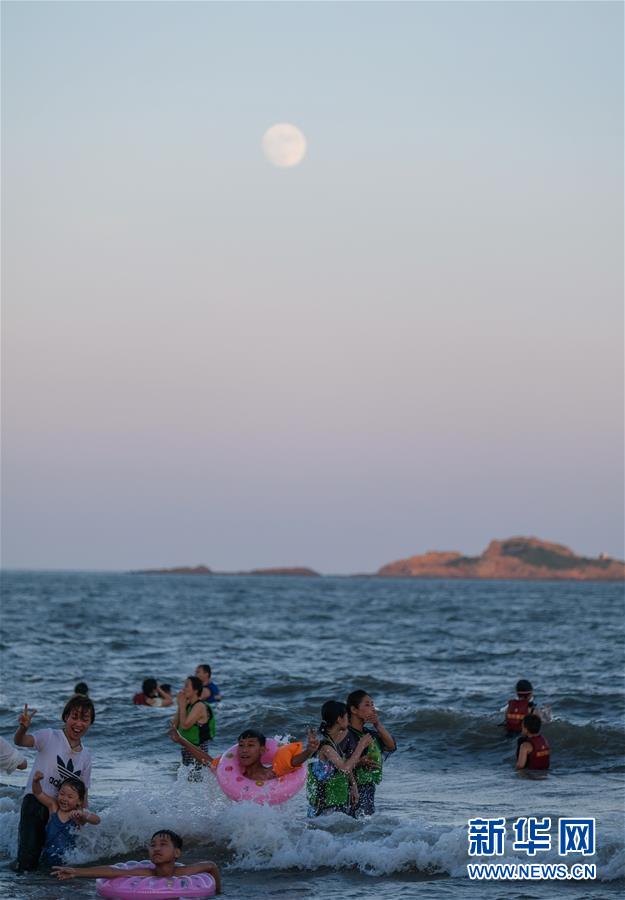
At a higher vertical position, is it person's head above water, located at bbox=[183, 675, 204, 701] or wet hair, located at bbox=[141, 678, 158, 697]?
person's head above water, located at bbox=[183, 675, 204, 701]

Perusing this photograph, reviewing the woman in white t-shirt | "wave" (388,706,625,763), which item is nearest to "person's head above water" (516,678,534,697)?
"wave" (388,706,625,763)

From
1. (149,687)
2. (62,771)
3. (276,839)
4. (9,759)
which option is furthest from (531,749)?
(9,759)

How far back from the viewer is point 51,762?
30.7ft

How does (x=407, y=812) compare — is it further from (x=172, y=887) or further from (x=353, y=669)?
(x=353, y=669)

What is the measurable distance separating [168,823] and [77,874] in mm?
2117

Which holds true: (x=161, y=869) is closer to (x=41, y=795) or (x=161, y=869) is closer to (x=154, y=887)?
(x=154, y=887)

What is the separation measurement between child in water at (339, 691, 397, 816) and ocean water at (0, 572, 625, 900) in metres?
0.33

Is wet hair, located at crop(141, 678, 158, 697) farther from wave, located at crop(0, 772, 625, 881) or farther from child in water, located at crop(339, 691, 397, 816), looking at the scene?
child in water, located at crop(339, 691, 397, 816)

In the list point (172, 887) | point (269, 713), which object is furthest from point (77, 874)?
point (269, 713)

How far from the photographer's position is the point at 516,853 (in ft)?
33.1

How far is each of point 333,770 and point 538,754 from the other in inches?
261

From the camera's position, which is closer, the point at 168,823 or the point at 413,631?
the point at 168,823

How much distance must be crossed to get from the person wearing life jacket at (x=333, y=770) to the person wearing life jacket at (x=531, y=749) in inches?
234

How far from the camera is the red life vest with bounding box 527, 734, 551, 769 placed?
15.9 m
